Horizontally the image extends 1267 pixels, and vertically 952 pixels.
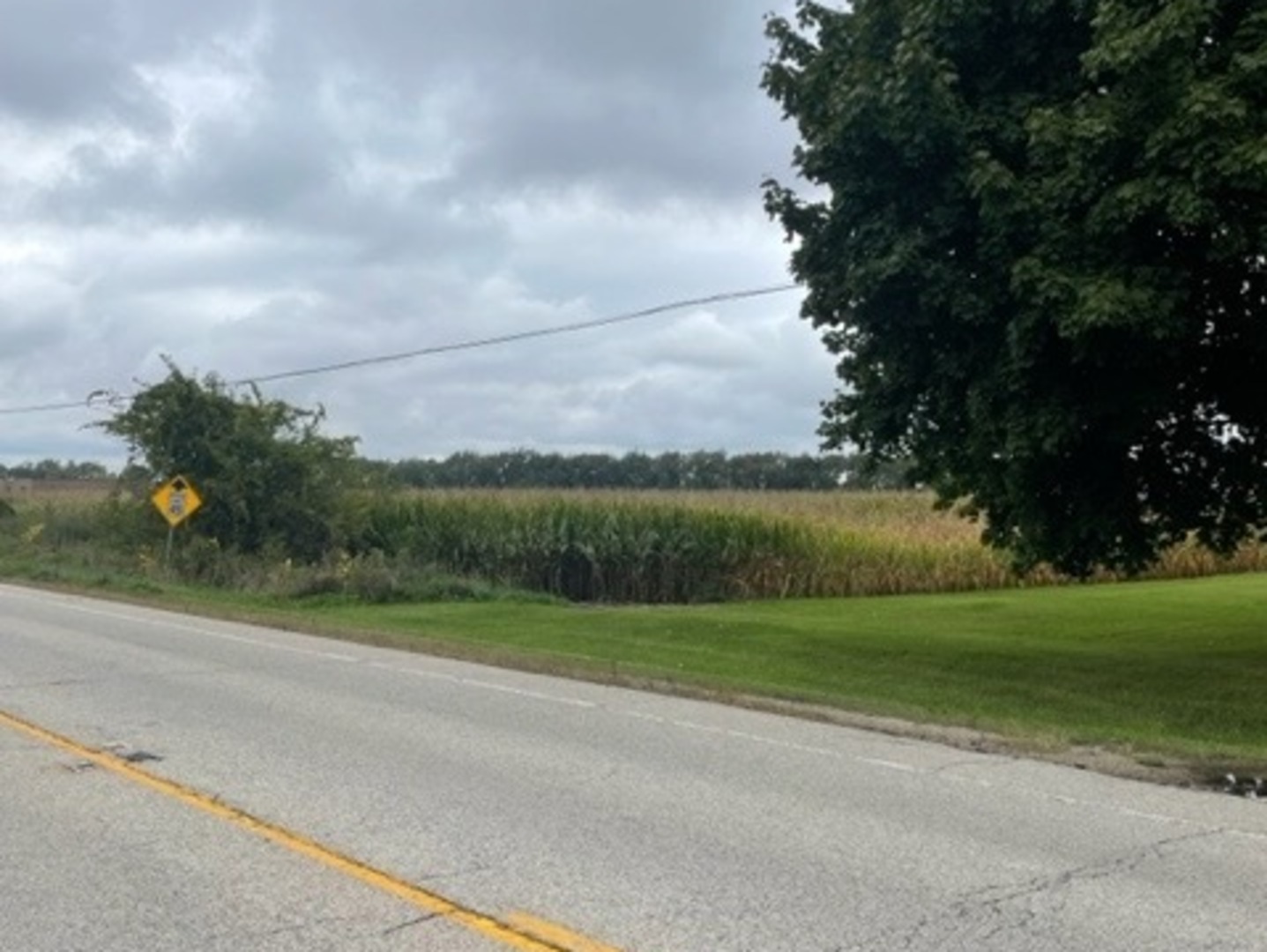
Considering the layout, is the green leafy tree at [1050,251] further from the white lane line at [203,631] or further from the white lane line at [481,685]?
the white lane line at [203,631]

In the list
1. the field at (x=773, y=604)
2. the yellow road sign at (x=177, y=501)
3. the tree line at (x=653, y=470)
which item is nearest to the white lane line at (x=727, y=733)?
the field at (x=773, y=604)

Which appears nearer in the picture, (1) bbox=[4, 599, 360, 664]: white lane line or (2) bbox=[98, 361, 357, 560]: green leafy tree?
(1) bbox=[4, 599, 360, 664]: white lane line

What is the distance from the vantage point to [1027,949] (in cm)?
583

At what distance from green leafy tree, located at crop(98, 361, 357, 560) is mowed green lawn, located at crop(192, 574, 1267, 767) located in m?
8.85

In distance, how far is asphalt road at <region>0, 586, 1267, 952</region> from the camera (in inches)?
241

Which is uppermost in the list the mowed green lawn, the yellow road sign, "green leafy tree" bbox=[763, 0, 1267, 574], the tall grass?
"green leafy tree" bbox=[763, 0, 1267, 574]

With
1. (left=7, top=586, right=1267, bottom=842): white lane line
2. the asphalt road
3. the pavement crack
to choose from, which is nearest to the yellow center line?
the asphalt road

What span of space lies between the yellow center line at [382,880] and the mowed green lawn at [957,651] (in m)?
6.46

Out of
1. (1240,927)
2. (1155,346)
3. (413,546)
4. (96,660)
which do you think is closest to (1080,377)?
(1155,346)

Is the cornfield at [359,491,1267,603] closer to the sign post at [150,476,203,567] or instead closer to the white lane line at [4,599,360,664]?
the sign post at [150,476,203,567]

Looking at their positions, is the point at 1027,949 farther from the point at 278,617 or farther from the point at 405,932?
the point at 278,617

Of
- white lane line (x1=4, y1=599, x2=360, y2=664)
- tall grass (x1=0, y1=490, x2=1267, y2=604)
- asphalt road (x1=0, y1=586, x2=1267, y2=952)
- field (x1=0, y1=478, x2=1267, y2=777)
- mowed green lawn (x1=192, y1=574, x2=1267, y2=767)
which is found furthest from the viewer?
tall grass (x1=0, y1=490, x2=1267, y2=604)

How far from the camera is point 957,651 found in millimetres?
20766

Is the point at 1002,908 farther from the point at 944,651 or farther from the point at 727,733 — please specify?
the point at 944,651
